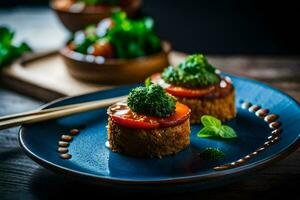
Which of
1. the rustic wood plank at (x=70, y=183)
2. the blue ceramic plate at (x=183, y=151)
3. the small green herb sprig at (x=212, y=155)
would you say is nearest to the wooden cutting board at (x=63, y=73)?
the blue ceramic plate at (x=183, y=151)

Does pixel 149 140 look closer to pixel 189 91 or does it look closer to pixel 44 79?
pixel 189 91

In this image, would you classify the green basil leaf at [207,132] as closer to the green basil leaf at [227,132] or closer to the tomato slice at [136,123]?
the green basil leaf at [227,132]

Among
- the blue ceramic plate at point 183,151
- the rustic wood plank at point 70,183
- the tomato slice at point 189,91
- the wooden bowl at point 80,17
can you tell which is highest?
the wooden bowl at point 80,17

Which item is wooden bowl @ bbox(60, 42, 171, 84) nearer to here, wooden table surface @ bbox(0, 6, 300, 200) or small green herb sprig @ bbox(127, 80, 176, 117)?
wooden table surface @ bbox(0, 6, 300, 200)

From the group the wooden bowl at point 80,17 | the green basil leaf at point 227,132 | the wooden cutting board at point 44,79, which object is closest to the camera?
the green basil leaf at point 227,132

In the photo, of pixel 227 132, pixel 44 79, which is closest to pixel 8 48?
pixel 44 79

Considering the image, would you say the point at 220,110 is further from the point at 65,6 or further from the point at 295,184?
the point at 65,6
